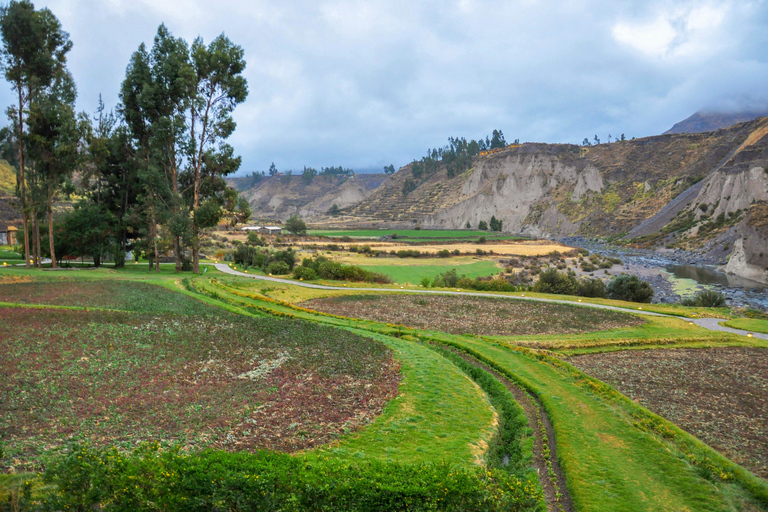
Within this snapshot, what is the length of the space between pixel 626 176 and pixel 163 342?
140172 millimetres

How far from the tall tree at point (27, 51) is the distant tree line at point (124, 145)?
7 centimetres

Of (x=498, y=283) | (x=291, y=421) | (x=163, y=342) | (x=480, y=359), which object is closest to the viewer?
(x=291, y=421)

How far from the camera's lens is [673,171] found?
4749 inches

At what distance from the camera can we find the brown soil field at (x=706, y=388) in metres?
12.3

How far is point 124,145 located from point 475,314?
1379 inches

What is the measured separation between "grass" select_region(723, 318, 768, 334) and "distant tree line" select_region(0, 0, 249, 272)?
3670 centimetres

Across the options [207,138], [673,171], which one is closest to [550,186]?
[673,171]

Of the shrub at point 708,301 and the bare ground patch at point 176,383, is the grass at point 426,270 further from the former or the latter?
the bare ground patch at point 176,383

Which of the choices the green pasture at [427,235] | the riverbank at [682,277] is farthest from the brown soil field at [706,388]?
the green pasture at [427,235]

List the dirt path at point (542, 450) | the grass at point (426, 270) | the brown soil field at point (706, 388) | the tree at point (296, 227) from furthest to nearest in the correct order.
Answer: the tree at point (296, 227) → the grass at point (426, 270) → the brown soil field at point (706, 388) → the dirt path at point (542, 450)

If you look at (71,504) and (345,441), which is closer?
(71,504)

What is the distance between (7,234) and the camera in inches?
2569

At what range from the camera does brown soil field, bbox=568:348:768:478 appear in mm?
12320

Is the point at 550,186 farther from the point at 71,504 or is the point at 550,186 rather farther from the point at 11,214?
the point at 71,504
